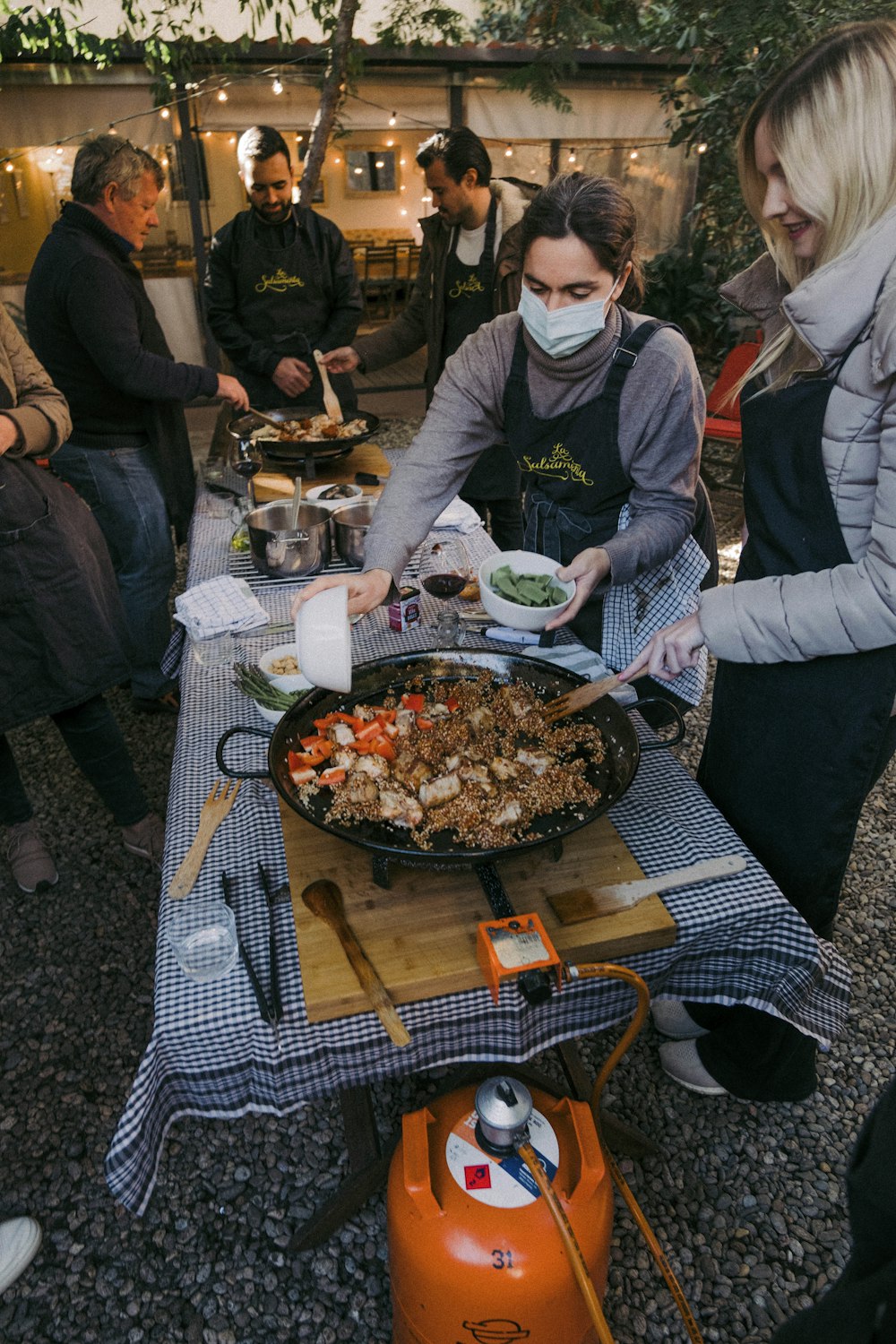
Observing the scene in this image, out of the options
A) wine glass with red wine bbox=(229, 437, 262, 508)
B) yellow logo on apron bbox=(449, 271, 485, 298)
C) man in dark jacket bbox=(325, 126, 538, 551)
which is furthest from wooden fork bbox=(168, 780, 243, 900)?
yellow logo on apron bbox=(449, 271, 485, 298)

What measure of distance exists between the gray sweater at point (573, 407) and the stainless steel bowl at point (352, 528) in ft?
1.51

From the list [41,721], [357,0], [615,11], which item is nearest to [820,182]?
[41,721]

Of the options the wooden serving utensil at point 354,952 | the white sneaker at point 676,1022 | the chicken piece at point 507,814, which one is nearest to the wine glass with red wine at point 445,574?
the chicken piece at point 507,814

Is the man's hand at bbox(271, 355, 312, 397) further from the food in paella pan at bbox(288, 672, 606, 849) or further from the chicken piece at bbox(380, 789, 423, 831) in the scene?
the chicken piece at bbox(380, 789, 423, 831)

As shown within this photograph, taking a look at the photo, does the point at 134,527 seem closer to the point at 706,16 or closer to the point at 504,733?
the point at 504,733

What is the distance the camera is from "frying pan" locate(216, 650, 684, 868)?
1.27m

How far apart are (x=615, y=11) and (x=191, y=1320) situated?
9.36 meters

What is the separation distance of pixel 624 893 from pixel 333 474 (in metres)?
2.65

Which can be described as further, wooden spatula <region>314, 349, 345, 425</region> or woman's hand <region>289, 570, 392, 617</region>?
wooden spatula <region>314, 349, 345, 425</region>

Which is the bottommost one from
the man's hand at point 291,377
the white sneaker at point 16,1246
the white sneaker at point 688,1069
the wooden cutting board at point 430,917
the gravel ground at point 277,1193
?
the gravel ground at point 277,1193

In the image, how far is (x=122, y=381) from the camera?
3320 mm

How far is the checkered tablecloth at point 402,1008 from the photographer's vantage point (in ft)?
4.10

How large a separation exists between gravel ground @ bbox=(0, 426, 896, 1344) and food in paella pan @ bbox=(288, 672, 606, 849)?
2.57ft

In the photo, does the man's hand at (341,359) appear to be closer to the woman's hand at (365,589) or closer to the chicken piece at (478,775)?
the woman's hand at (365,589)
